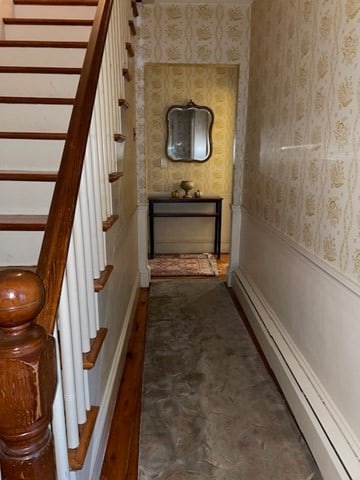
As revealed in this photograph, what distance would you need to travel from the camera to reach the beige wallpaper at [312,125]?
4.89ft

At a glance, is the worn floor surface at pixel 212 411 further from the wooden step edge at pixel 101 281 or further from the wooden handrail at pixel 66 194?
the wooden handrail at pixel 66 194

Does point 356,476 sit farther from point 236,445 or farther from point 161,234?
point 161,234

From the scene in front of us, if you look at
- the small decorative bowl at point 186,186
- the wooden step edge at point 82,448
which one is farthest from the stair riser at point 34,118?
the small decorative bowl at point 186,186

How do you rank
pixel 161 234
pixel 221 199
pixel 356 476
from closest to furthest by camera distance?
pixel 356 476
pixel 221 199
pixel 161 234

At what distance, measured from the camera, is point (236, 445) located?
1700 mm

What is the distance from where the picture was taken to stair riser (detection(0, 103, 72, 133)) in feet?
7.21

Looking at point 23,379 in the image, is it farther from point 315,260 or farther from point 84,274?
point 315,260

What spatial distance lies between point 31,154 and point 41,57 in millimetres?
816

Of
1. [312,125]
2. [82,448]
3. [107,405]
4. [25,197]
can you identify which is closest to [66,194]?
[82,448]

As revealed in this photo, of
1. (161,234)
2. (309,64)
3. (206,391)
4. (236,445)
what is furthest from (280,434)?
(161,234)

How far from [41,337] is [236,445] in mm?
1438

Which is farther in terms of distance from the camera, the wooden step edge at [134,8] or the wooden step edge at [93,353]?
the wooden step edge at [134,8]

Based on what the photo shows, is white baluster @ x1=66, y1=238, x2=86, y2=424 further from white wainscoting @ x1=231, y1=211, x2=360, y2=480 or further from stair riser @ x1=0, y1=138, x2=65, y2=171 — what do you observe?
stair riser @ x1=0, y1=138, x2=65, y2=171

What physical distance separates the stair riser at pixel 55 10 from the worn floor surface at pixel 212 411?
7.95 ft
